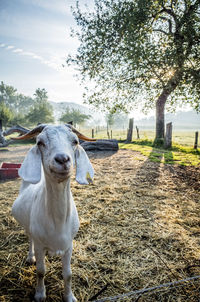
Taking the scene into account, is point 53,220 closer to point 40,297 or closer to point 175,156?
point 40,297

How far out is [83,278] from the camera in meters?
2.30

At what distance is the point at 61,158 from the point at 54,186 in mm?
478

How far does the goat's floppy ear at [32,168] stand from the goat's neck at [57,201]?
19 centimetres

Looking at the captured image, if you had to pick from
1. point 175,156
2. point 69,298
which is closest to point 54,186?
point 69,298

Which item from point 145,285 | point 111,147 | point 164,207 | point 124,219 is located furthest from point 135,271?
point 111,147

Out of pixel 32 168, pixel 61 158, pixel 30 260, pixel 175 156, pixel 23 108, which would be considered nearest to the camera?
pixel 61 158

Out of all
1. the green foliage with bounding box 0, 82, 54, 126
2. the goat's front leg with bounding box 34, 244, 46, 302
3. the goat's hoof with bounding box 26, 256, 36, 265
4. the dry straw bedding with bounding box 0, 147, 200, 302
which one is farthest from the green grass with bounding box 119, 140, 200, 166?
the green foliage with bounding box 0, 82, 54, 126

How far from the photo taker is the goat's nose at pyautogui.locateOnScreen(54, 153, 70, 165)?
134 centimetres

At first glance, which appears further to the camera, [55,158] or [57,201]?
[57,201]

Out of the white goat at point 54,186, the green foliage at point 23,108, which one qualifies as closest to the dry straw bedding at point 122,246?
the white goat at point 54,186

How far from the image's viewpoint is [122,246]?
289 cm

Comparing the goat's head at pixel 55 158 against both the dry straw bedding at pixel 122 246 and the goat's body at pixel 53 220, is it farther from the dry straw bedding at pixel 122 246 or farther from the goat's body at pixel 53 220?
the dry straw bedding at pixel 122 246

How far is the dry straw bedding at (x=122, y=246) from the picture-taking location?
7.15 ft

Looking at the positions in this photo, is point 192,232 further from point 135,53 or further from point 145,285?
point 135,53
